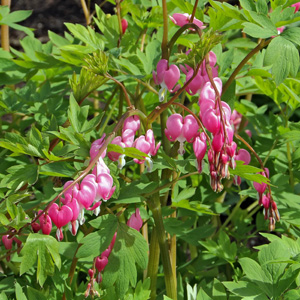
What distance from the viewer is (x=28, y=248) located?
3.66 feet

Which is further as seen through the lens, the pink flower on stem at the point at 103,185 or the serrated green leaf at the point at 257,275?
the serrated green leaf at the point at 257,275

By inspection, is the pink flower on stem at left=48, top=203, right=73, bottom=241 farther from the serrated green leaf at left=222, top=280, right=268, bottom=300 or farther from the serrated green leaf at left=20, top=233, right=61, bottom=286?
the serrated green leaf at left=222, top=280, right=268, bottom=300

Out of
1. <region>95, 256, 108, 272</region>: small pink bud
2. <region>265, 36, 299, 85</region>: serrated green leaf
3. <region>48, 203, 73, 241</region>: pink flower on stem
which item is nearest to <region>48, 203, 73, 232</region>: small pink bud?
<region>48, 203, 73, 241</region>: pink flower on stem

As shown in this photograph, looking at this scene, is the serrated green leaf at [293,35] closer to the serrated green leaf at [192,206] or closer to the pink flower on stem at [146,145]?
the pink flower on stem at [146,145]

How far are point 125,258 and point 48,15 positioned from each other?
11.4 ft

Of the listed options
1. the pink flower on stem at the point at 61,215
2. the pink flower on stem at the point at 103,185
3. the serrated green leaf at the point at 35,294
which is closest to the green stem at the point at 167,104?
the pink flower on stem at the point at 103,185

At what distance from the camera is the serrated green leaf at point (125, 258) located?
129 cm

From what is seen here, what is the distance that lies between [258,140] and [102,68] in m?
0.91

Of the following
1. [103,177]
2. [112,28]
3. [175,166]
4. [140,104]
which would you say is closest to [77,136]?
[103,177]

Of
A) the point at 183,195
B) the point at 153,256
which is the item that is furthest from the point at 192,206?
the point at 153,256

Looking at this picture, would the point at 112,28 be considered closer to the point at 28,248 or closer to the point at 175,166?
the point at 175,166

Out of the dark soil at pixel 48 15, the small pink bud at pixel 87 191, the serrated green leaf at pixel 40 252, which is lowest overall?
the dark soil at pixel 48 15

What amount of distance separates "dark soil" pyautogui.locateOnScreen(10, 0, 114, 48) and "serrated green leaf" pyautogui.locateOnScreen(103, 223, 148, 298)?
127 inches

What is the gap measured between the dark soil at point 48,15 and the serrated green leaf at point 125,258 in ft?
10.6
